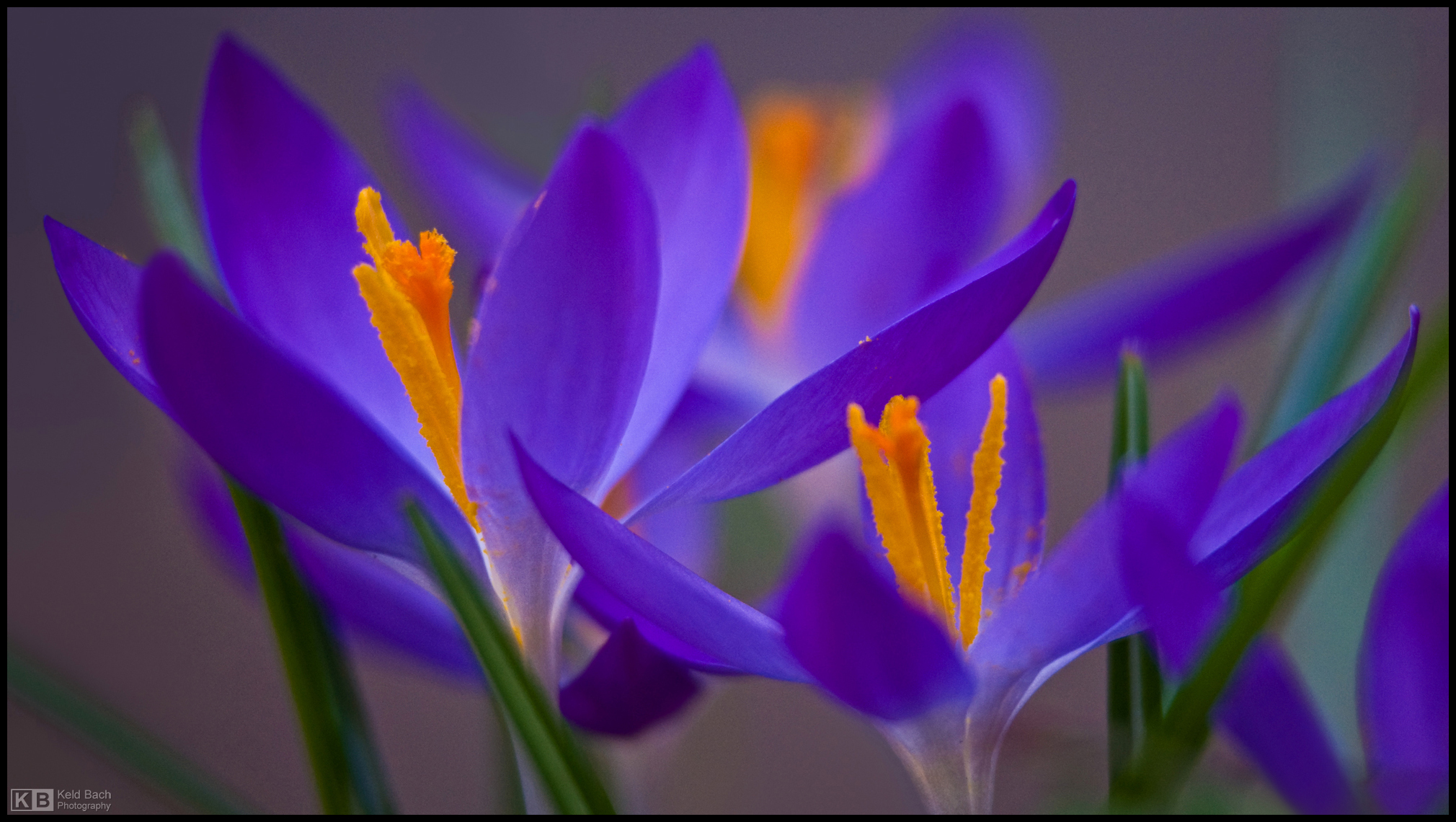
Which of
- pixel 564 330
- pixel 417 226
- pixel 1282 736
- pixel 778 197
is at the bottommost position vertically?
pixel 1282 736

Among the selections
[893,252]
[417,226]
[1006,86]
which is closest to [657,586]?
[893,252]

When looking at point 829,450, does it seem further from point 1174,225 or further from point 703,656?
point 1174,225

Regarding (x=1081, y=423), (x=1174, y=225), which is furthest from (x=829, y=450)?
(x=1174, y=225)

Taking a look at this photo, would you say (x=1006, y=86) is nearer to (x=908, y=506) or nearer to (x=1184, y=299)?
(x=1184, y=299)

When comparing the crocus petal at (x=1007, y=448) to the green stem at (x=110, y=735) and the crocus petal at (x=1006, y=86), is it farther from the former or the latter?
the crocus petal at (x=1006, y=86)

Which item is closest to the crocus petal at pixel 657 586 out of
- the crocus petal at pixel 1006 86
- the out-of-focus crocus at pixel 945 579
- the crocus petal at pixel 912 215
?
the out-of-focus crocus at pixel 945 579

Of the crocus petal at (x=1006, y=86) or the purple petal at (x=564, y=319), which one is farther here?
the crocus petal at (x=1006, y=86)
